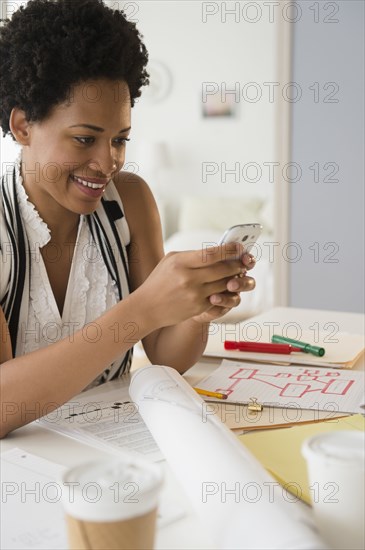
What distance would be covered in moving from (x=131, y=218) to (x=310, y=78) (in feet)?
5.30

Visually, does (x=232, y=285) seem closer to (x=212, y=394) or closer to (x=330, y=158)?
(x=212, y=394)

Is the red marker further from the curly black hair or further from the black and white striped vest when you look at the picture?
the curly black hair

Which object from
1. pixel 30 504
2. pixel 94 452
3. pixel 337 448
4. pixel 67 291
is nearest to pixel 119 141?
pixel 67 291

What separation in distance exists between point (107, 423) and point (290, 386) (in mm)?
319

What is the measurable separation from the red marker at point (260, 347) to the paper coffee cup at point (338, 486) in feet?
2.39

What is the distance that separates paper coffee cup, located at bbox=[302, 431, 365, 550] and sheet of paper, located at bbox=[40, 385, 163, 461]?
0.32 metres

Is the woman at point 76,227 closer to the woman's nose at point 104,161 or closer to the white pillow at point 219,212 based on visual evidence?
the woman's nose at point 104,161

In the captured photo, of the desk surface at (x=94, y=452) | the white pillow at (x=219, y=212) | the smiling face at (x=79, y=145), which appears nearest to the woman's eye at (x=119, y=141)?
the smiling face at (x=79, y=145)

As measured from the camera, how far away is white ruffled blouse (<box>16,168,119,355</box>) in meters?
1.20

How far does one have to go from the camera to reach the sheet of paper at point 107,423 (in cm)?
89

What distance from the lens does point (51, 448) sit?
2.93 feet

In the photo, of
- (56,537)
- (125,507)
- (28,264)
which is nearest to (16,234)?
(28,264)

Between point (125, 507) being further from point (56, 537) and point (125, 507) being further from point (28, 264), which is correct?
point (28, 264)

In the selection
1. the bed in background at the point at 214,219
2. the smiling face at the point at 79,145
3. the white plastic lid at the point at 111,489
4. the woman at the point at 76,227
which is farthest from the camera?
the bed in background at the point at 214,219
